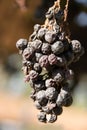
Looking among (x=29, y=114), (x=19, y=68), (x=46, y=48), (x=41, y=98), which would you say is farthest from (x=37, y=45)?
(x=29, y=114)

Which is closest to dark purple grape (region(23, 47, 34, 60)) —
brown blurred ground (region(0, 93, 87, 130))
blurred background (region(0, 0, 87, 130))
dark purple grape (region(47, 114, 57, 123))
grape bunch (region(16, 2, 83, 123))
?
grape bunch (region(16, 2, 83, 123))

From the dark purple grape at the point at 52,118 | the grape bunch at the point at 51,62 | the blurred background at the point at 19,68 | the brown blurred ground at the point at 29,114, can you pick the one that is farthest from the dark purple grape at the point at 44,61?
the brown blurred ground at the point at 29,114

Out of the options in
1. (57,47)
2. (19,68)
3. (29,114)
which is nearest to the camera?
(57,47)

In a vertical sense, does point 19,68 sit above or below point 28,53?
above

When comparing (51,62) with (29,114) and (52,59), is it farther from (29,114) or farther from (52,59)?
(29,114)

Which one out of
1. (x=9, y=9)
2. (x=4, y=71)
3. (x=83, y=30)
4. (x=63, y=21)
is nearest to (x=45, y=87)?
(x=63, y=21)

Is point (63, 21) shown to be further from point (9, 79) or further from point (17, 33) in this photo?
point (9, 79)
